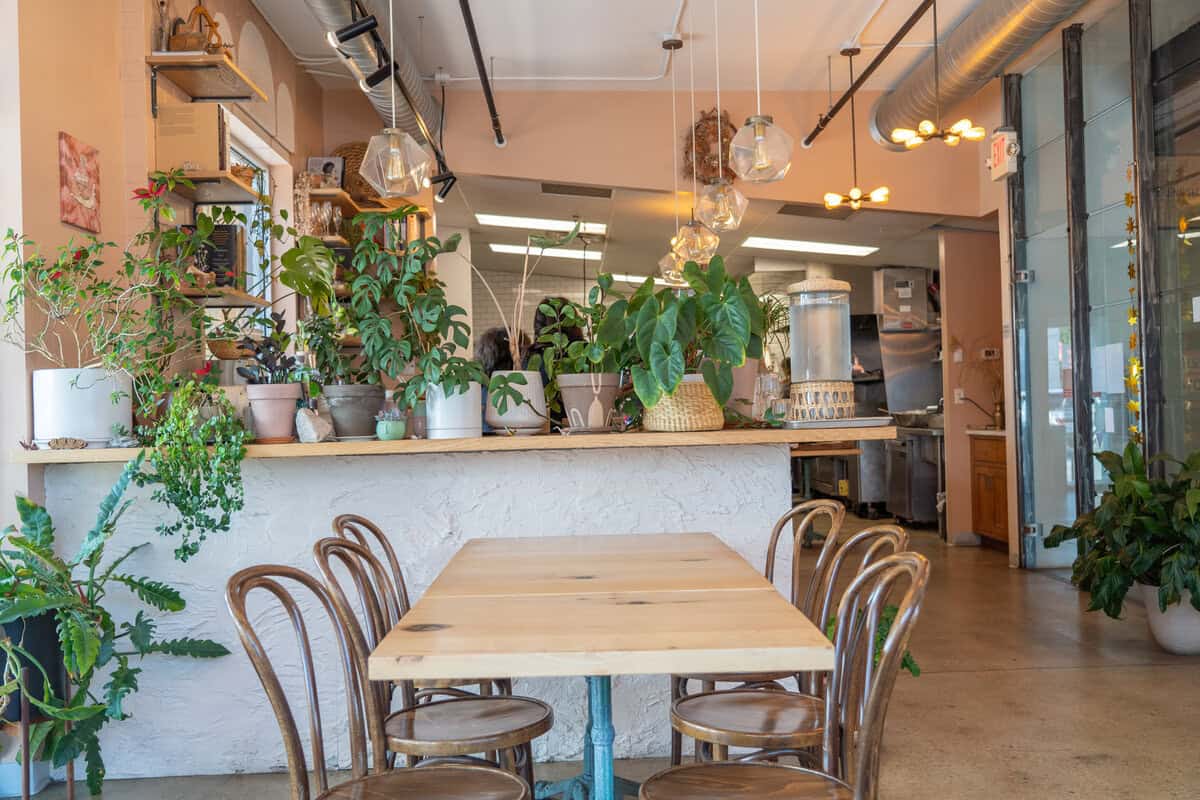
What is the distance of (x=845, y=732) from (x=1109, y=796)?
1.48 meters

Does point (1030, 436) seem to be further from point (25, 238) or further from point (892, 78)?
point (25, 238)

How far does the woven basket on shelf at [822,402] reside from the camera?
3242 mm

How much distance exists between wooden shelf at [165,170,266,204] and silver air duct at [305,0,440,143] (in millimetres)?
803

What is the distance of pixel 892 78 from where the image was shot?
292 inches

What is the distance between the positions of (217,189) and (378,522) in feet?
6.74

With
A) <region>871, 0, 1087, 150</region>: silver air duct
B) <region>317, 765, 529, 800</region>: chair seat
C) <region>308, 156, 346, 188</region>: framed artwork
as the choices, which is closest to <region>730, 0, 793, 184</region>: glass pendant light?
<region>871, 0, 1087, 150</region>: silver air duct

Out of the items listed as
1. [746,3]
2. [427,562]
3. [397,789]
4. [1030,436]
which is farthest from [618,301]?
[1030,436]

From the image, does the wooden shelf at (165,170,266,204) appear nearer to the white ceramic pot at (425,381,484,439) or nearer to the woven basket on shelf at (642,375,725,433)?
the white ceramic pot at (425,381,484,439)

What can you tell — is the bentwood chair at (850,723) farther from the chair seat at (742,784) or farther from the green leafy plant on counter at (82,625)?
the green leafy plant on counter at (82,625)

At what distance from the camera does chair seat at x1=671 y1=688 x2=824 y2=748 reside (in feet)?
6.80

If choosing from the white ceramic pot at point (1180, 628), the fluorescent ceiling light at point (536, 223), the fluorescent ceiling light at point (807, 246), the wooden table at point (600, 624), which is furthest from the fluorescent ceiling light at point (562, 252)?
the wooden table at point (600, 624)

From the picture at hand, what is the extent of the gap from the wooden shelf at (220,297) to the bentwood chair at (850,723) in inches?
110

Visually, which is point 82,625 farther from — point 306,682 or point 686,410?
point 686,410

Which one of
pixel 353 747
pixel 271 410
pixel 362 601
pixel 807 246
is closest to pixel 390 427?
pixel 271 410
